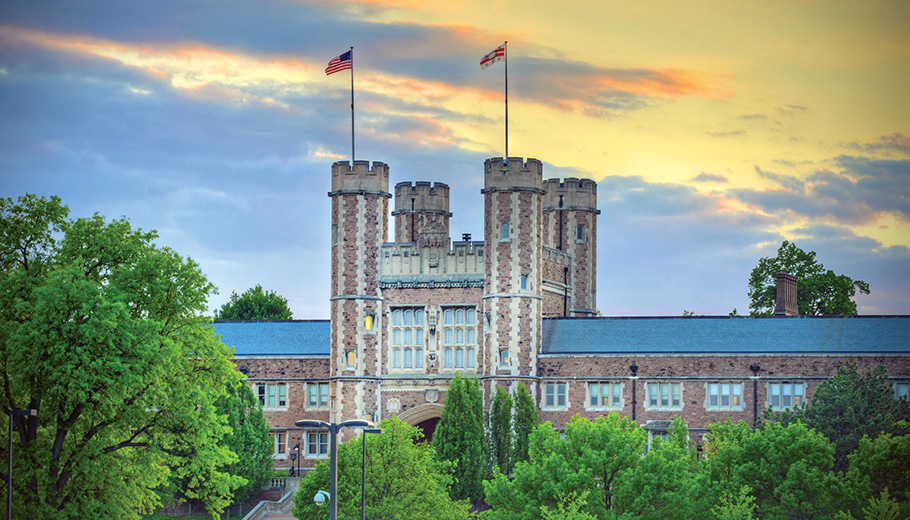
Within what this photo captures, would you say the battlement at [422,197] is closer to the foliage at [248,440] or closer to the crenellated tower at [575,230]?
the crenellated tower at [575,230]

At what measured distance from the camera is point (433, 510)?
60750 millimetres

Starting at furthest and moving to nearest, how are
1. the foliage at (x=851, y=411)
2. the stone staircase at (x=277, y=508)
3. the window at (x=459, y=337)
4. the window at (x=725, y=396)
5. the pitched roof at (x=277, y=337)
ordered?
the pitched roof at (x=277, y=337) < the window at (x=459, y=337) < the stone staircase at (x=277, y=508) < the window at (x=725, y=396) < the foliage at (x=851, y=411)

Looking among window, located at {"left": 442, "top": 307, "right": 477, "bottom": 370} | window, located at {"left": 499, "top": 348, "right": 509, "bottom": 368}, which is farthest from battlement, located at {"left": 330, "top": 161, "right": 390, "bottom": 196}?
window, located at {"left": 499, "top": 348, "right": 509, "bottom": 368}

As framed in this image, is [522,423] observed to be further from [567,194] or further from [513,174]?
[567,194]

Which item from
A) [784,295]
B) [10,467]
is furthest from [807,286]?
[10,467]

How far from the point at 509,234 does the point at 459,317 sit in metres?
4.84

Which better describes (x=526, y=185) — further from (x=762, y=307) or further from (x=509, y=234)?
(x=762, y=307)

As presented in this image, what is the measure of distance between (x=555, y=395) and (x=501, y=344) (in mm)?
3697

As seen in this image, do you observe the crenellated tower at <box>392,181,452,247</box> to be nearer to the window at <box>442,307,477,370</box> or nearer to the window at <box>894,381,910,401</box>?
the window at <box>442,307,477,370</box>

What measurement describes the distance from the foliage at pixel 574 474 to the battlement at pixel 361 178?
70.0ft

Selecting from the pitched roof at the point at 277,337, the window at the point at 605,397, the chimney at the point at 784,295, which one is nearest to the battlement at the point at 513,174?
the window at the point at 605,397

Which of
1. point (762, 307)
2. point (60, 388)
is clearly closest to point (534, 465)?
point (60, 388)

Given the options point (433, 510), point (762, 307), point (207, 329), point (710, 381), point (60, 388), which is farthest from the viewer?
point (762, 307)

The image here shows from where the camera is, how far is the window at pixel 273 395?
7694cm
